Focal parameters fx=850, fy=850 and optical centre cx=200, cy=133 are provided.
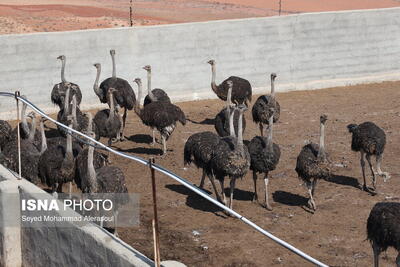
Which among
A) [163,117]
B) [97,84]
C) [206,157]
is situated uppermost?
[97,84]

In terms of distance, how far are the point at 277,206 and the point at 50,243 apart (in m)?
5.38

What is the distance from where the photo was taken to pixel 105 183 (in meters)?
12.9

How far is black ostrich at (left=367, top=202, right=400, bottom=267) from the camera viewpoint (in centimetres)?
1138

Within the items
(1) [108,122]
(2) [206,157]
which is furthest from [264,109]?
(2) [206,157]

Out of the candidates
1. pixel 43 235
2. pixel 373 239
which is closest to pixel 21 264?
pixel 43 235

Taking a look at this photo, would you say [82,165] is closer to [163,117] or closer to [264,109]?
[163,117]

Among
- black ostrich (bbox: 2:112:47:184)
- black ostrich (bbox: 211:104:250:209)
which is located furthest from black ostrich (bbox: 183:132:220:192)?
black ostrich (bbox: 2:112:47:184)

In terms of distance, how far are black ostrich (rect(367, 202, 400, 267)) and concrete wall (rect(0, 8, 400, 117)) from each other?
1204 cm

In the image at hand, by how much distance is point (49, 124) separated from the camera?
21.2 metres

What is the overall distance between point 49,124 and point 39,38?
2.26 meters

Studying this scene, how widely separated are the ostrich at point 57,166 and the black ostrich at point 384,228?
4928mm

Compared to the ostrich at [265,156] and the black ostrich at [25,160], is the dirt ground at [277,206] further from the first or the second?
the black ostrich at [25,160]

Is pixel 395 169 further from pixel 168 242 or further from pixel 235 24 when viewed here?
pixel 235 24

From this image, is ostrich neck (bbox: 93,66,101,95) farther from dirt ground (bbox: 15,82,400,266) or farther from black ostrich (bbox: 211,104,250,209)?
black ostrich (bbox: 211,104,250,209)
